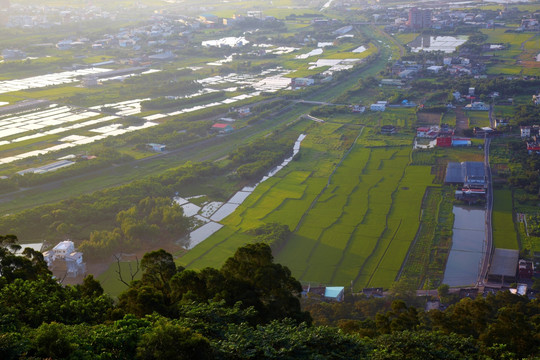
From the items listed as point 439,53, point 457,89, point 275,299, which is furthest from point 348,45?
point 275,299

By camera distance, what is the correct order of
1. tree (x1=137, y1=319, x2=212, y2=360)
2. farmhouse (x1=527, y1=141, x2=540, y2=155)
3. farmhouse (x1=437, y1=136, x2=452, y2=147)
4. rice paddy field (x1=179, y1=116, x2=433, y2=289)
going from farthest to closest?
farmhouse (x1=437, y1=136, x2=452, y2=147), farmhouse (x1=527, y1=141, x2=540, y2=155), rice paddy field (x1=179, y1=116, x2=433, y2=289), tree (x1=137, y1=319, x2=212, y2=360)

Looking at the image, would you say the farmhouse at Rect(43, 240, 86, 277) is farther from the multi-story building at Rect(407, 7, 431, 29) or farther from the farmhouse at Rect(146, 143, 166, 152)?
the multi-story building at Rect(407, 7, 431, 29)

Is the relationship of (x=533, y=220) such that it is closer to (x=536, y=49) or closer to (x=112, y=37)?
(x=536, y=49)

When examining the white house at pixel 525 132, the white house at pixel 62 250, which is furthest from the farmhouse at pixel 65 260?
the white house at pixel 525 132

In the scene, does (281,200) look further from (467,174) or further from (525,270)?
(525,270)

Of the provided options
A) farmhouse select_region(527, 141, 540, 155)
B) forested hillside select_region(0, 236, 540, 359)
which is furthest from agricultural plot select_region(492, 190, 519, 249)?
forested hillside select_region(0, 236, 540, 359)

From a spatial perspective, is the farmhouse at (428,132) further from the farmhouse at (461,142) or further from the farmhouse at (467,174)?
the farmhouse at (467,174)
